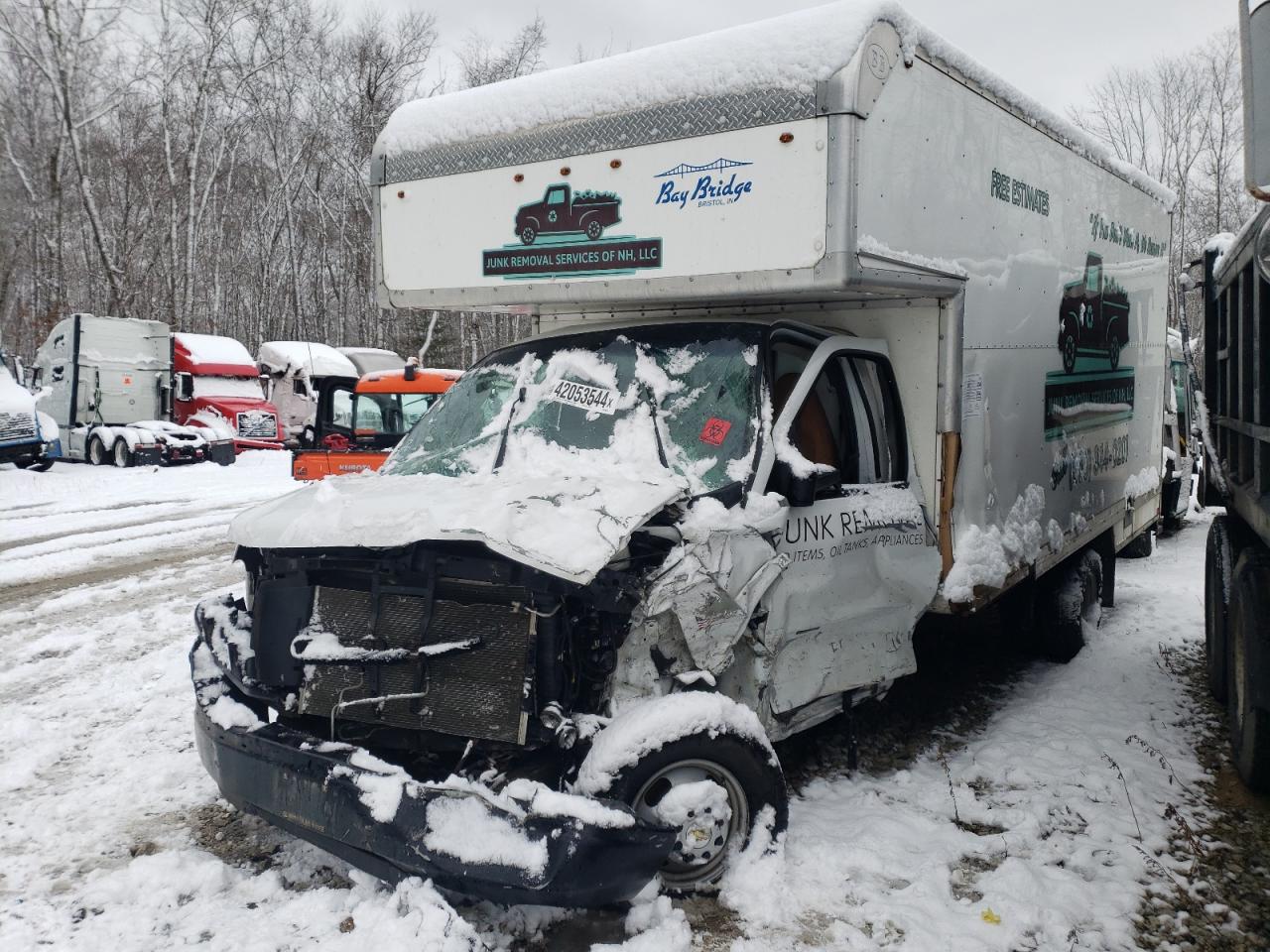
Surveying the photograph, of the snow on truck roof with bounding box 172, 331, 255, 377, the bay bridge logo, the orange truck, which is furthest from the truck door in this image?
the snow on truck roof with bounding box 172, 331, 255, 377

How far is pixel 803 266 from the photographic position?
165 inches

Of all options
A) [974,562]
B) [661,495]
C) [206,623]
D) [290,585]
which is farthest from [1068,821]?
[206,623]

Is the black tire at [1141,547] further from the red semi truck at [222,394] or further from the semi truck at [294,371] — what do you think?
the red semi truck at [222,394]

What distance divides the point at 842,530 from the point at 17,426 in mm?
18880

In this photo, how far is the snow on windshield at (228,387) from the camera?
2486 centimetres

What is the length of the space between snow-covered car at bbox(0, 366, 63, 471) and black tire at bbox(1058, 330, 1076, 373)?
736 inches

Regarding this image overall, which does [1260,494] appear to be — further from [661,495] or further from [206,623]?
[206,623]

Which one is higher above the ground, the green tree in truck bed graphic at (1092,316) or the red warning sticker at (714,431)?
the green tree in truck bed graphic at (1092,316)

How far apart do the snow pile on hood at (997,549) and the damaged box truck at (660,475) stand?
0.02 meters

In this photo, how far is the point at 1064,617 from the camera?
711cm

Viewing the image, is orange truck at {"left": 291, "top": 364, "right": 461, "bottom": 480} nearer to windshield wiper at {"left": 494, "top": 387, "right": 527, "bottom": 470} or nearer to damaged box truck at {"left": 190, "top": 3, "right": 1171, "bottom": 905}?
damaged box truck at {"left": 190, "top": 3, "right": 1171, "bottom": 905}

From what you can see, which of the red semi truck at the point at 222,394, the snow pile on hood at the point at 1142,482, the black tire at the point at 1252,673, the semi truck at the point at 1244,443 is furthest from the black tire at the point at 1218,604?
the red semi truck at the point at 222,394

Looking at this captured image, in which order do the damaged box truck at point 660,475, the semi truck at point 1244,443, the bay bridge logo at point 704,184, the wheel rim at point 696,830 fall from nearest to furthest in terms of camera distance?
the semi truck at point 1244,443
the damaged box truck at point 660,475
the wheel rim at point 696,830
the bay bridge logo at point 704,184

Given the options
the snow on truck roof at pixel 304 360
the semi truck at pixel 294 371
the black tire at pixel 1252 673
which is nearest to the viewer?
the black tire at pixel 1252 673
